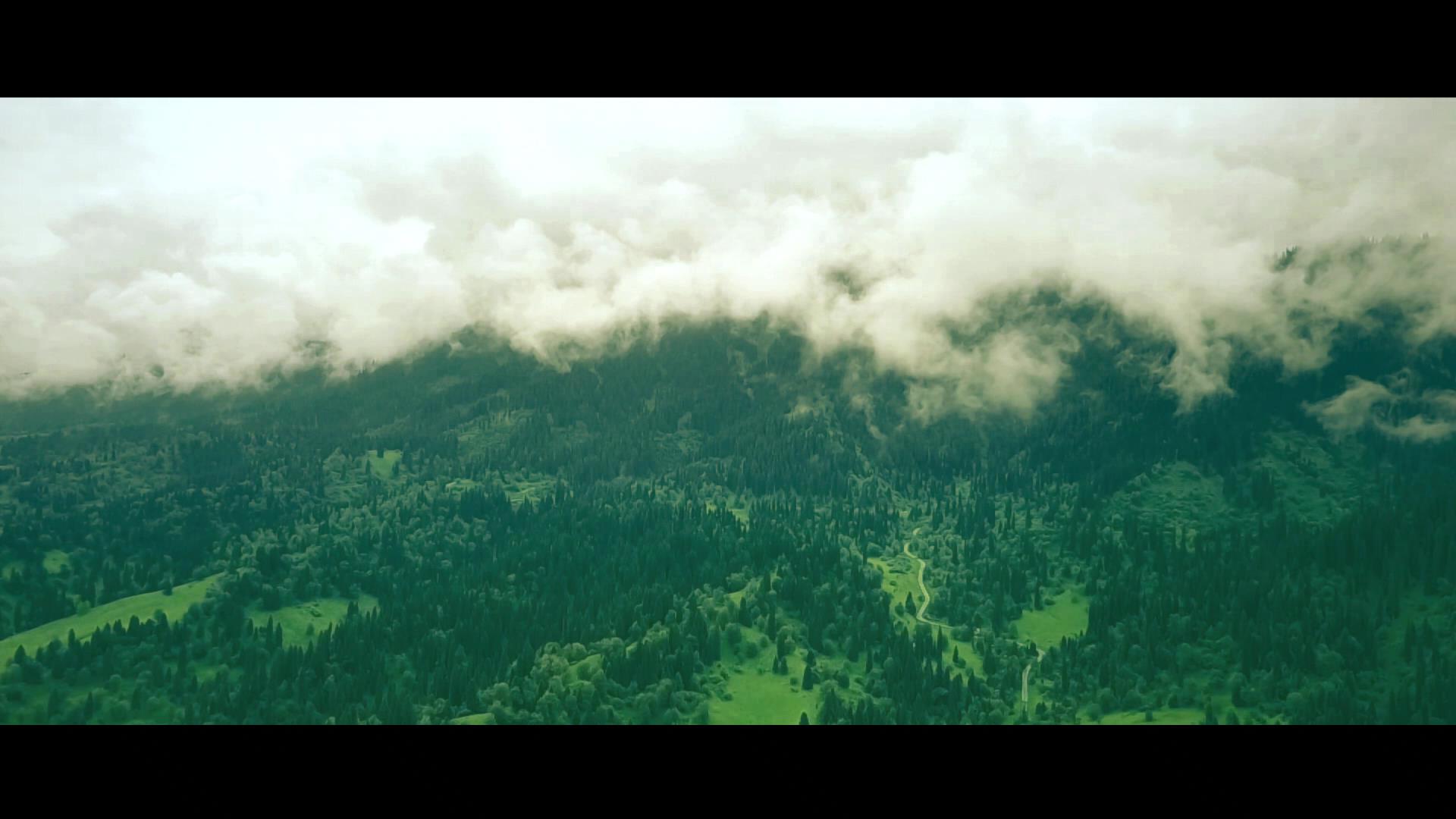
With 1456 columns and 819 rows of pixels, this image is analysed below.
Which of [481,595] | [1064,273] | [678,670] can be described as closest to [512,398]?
[481,595]

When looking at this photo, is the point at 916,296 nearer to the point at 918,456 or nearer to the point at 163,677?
the point at 918,456

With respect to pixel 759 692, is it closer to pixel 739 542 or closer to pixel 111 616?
pixel 739 542

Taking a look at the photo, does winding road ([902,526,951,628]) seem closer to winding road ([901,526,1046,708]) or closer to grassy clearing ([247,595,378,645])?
winding road ([901,526,1046,708])

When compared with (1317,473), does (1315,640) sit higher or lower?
lower

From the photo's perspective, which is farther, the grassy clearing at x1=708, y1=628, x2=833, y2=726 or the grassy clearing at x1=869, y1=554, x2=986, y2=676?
the grassy clearing at x1=869, y1=554, x2=986, y2=676

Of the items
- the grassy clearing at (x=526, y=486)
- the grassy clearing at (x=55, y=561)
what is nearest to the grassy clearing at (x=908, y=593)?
the grassy clearing at (x=526, y=486)

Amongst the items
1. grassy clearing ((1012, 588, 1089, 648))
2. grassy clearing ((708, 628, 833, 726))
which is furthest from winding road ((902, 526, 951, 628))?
grassy clearing ((708, 628, 833, 726))
